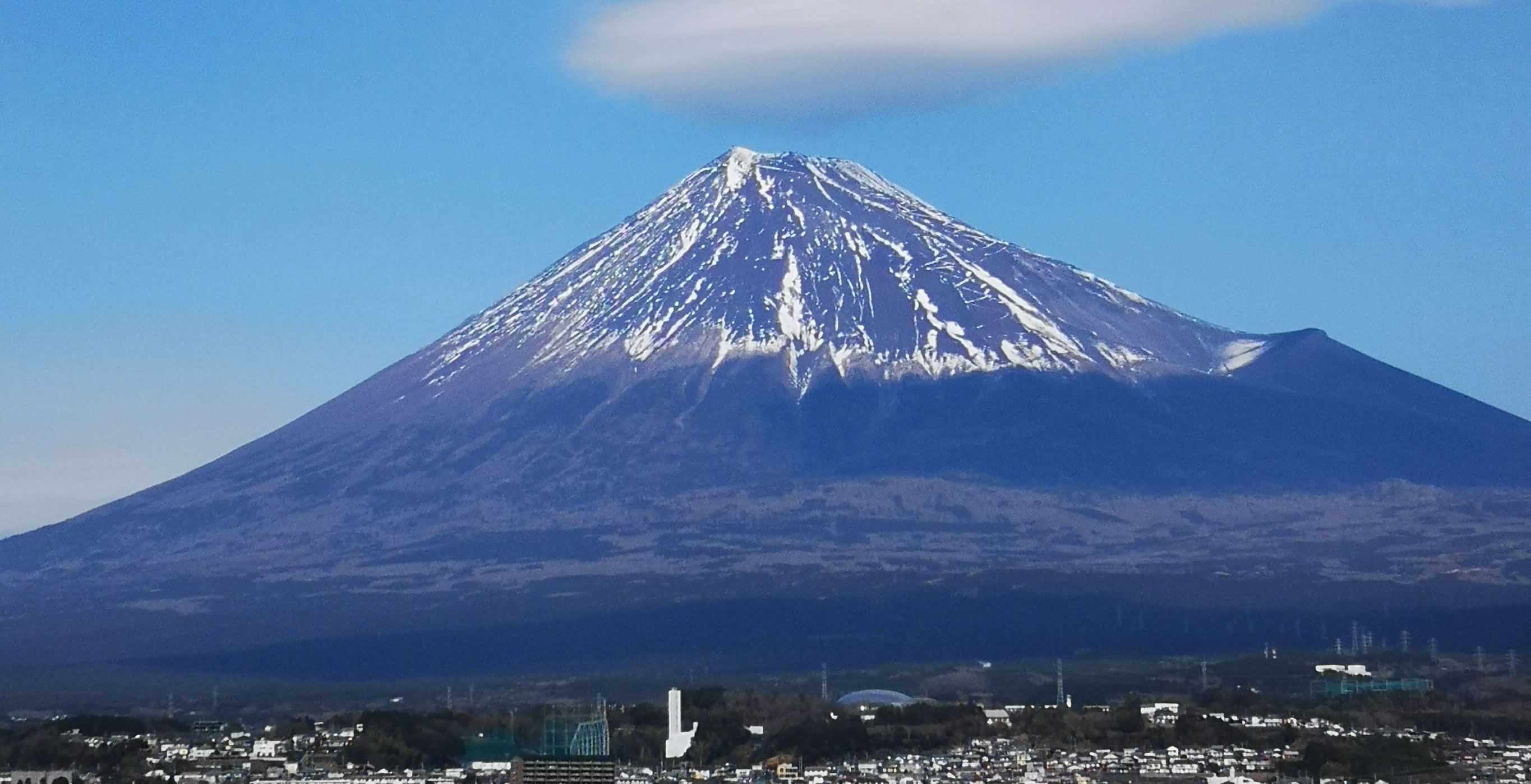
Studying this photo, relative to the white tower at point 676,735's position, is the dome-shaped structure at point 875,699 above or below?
Result: above

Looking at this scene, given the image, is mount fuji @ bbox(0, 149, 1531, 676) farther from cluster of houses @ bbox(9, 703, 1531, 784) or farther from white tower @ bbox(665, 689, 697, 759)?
cluster of houses @ bbox(9, 703, 1531, 784)

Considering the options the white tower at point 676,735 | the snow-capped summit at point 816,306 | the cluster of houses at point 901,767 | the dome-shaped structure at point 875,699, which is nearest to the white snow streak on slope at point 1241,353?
the snow-capped summit at point 816,306

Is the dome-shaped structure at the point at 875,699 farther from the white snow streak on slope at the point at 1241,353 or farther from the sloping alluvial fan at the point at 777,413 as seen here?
the white snow streak on slope at the point at 1241,353

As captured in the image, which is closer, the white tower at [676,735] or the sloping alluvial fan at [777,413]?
the white tower at [676,735]

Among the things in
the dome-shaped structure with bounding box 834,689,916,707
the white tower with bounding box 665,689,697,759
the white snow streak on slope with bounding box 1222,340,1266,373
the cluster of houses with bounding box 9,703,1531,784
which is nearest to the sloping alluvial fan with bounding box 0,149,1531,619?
the white snow streak on slope with bounding box 1222,340,1266,373

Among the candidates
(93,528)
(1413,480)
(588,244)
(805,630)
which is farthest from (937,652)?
(588,244)

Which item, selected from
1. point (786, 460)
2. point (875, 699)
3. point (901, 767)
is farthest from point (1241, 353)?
point (901, 767)
